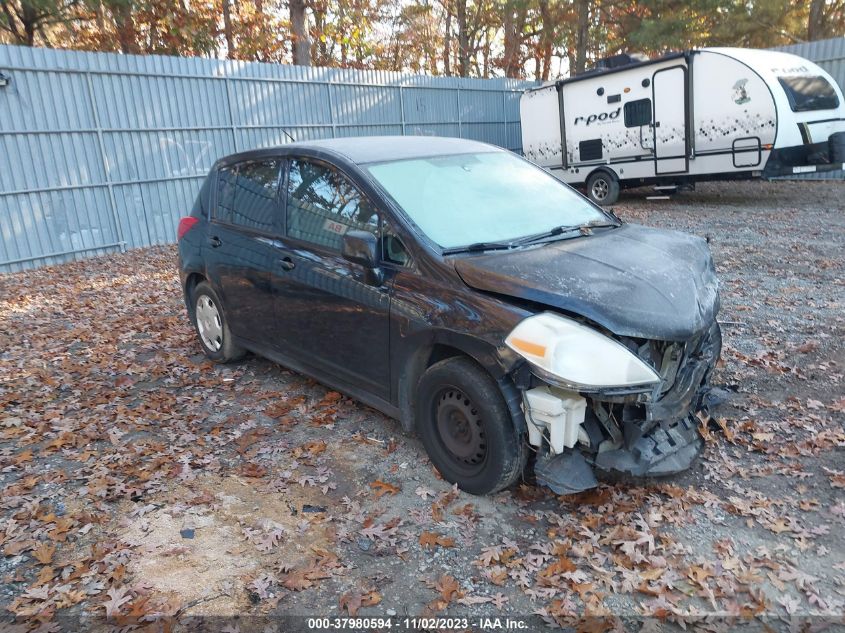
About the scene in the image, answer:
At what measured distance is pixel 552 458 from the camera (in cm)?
314

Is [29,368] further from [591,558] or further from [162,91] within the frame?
[162,91]

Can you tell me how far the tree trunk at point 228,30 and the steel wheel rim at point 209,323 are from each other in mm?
23172

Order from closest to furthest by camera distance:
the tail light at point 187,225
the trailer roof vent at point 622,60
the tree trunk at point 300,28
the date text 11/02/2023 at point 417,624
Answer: the date text 11/02/2023 at point 417,624
the tail light at point 187,225
the trailer roof vent at point 622,60
the tree trunk at point 300,28

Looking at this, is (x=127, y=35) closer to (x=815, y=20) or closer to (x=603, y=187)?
(x=603, y=187)

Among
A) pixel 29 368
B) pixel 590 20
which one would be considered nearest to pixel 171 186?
pixel 29 368

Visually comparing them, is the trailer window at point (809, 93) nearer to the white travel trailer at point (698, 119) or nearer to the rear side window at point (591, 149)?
the white travel trailer at point (698, 119)

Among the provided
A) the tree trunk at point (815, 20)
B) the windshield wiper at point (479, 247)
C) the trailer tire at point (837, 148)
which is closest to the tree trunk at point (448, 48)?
the tree trunk at point (815, 20)

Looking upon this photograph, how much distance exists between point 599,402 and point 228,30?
2666 centimetres

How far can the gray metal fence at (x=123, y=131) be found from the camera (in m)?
10.6

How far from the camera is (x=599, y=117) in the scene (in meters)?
14.6

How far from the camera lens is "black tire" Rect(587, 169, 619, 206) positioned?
14.8 m

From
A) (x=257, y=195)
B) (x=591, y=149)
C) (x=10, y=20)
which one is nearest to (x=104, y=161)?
(x=257, y=195)

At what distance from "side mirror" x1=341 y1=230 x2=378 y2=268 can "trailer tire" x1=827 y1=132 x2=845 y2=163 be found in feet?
38.8

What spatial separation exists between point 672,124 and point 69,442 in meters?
12.7
